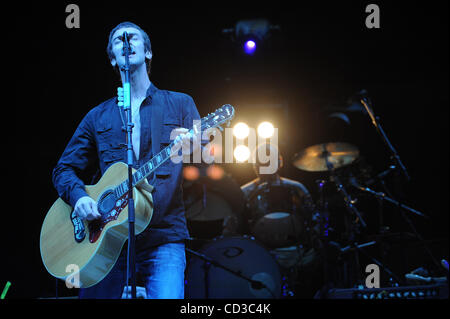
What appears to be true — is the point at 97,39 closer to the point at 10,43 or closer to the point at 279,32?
the point at 10,43

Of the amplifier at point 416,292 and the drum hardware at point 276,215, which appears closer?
the amplifier at point 416,292

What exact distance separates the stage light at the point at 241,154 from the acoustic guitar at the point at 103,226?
4272mm

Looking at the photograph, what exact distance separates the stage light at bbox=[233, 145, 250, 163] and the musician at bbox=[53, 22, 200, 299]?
406 centimetres

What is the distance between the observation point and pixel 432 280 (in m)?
4.80

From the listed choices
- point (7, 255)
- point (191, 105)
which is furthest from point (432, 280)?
point (7, 255)

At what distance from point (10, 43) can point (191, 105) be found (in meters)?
3.50

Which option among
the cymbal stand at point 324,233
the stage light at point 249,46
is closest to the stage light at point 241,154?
the cymbal stand at point 324,233

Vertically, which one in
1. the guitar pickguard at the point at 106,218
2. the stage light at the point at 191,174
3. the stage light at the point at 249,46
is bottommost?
the guitar pickguard at the point at 106,218

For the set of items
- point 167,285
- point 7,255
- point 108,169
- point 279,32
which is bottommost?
point 167,285

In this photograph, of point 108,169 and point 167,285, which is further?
point 108,169

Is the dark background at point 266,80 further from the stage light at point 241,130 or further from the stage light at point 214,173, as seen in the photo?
the stage light at point 214,173

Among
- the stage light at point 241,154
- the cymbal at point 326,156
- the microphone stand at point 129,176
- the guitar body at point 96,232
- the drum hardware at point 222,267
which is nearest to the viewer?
the microphone stand at point 129,176

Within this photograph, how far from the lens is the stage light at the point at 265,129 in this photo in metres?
7.04

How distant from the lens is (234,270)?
512 centimetres
